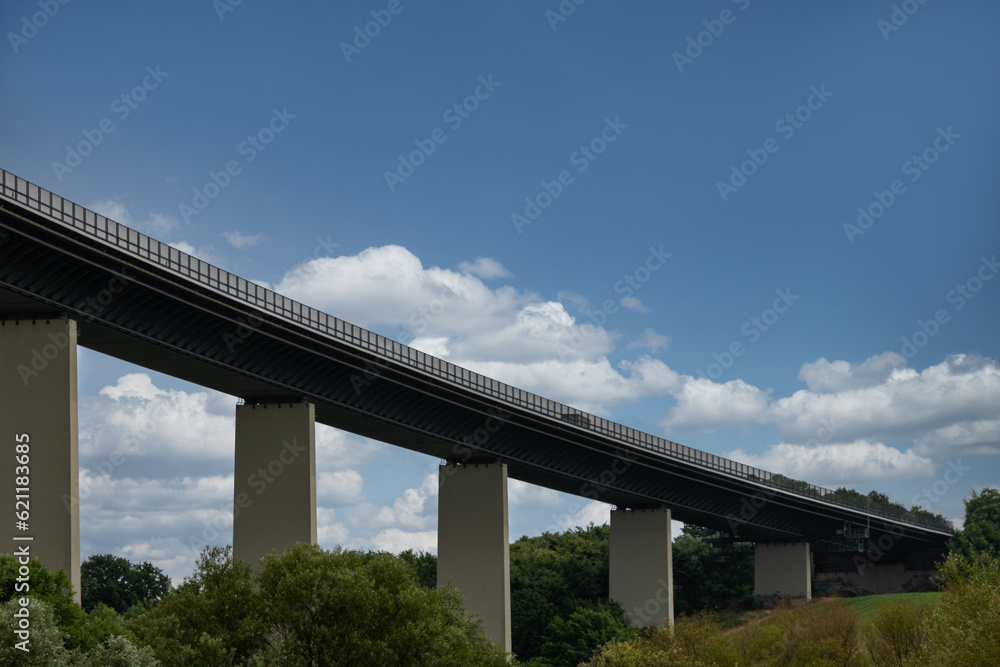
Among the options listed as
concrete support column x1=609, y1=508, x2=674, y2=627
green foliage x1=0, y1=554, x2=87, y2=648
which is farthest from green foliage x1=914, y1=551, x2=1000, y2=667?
concrete support column x1=609, y1=508, x2=674, y2=627

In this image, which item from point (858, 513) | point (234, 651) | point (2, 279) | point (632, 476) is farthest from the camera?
point (858, 513)

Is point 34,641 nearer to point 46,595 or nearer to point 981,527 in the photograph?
point 46,595

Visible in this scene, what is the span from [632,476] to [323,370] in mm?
40518

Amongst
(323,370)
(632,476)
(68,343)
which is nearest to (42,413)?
(68,343)

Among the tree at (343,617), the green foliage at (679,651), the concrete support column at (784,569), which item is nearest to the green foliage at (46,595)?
the tree at (343,617)

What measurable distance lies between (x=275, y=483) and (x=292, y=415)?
4.42 meters

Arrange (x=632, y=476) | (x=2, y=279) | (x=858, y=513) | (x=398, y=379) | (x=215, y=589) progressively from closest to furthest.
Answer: (x=215, y=589) → (x=2, y=279) → (x=398, y=379) → (x=632, y=476) → (x=858, y=513)

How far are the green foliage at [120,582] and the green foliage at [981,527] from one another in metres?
100

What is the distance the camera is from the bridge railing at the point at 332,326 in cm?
4862

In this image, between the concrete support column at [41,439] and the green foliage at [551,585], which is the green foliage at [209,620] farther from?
the green foliage at [551,585]

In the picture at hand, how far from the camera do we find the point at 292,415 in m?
65.9

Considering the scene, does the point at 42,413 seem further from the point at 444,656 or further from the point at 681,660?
the point at 681,660

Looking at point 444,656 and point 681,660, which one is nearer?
point 444,656

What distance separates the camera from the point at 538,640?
100 meters
